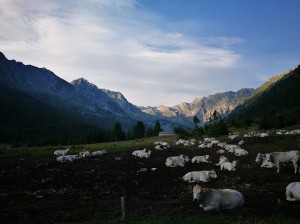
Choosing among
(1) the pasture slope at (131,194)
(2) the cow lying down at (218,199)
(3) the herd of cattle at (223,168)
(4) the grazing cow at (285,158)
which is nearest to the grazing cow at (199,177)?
(3) the herd of cattle at (223,168)

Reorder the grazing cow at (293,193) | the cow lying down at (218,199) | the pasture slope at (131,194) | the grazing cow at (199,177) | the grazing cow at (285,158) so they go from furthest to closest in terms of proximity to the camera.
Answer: the grazing cow at (285,158) → the grazing cow at (199,177) → the grazing cow at (293,193) → the cow lying down at (218,199) → the pasture slope at (131,194)

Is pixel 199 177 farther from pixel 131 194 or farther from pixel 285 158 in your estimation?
pixel 285 158

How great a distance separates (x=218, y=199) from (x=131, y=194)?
19.9ft

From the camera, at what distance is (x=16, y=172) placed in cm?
2927

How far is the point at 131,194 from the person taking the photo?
18938 mm

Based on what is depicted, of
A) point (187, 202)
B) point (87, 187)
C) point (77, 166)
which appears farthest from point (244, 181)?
point (77, 166)

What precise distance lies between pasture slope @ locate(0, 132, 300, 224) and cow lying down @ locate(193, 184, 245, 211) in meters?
0.46

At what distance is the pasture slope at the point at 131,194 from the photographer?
14.3 meters

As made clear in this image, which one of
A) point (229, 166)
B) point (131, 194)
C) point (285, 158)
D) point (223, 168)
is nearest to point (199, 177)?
point (229, 166)

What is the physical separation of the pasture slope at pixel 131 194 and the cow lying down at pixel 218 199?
46 centimetres

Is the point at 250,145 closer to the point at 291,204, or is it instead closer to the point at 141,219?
the point at 291,204

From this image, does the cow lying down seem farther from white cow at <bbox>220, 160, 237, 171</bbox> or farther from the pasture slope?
white cow at <bbox>220, 160, 237, 171</bbox>

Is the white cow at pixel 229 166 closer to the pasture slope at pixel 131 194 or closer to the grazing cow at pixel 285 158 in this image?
the pasture slope at pixel 131 194

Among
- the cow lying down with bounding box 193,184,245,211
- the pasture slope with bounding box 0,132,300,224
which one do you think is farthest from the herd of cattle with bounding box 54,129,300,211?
the pasture slope with bounding box 0,132,300,224
